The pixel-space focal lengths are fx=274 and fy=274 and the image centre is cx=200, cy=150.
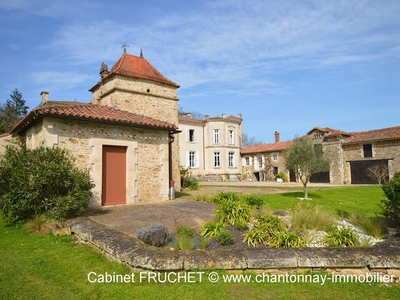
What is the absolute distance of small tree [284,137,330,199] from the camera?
15.6 meters

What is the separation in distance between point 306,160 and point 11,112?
4077 cm

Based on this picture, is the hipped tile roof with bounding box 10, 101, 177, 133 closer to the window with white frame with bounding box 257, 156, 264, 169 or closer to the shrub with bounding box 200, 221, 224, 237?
the shrub with bounding box 200, 221, 224, 237

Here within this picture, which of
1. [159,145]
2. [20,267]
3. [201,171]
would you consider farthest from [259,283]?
[201,171]

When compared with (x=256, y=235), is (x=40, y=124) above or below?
above

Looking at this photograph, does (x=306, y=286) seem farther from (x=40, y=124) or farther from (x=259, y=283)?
(x=40, y=124)

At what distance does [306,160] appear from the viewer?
15680 millimetres

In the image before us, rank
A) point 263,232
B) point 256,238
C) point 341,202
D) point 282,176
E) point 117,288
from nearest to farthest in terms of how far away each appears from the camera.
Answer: point 117,288, point 256,238, point 263,232, point 341,202, point 282,176

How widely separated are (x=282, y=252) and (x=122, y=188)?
7658 millimetres

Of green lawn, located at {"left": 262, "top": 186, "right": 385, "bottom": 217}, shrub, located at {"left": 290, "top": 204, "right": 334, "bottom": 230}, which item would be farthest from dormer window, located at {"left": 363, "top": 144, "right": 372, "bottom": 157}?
shrub, located at {"left": 290, "top": 204, "right": 334, "bottom": 230}

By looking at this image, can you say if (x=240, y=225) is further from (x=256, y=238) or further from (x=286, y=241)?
(x=286, y=241)

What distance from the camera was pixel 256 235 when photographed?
5789mm

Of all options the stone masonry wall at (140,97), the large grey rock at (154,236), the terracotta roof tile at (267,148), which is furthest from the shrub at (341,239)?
the terracotta roof tile at (267,148)

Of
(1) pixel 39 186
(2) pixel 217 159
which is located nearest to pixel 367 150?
(2) pixel 217 159

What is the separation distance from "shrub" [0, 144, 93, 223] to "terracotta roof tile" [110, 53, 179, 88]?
9.13 metres
